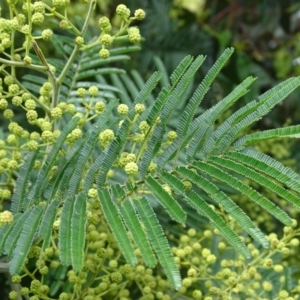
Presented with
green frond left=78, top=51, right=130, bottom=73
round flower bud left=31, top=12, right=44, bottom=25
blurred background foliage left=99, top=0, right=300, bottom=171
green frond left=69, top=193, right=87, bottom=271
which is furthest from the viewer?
blurred background foliage left=99, top=0, right=300, bottom=171

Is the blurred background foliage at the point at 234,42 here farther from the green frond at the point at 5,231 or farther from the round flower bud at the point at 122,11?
the green frond at the point at 5,231

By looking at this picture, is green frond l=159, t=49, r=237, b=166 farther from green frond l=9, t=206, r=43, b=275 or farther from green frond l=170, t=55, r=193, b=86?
green frond l=9, t=206, r=43, b=275

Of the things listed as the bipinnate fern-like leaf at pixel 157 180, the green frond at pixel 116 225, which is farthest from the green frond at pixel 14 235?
the green frond at pixel 116 225

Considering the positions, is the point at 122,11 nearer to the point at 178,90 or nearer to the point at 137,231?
the point at 178,90

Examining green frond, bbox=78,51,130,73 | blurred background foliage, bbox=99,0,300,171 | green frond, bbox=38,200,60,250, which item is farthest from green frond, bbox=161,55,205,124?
blurred background foliage, bbox=99,0,300,171

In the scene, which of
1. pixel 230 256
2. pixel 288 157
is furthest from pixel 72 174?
pixel 288 157

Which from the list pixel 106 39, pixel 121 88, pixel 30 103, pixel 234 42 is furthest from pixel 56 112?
pixel 234 42

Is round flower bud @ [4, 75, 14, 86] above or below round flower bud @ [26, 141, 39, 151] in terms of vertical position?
above
